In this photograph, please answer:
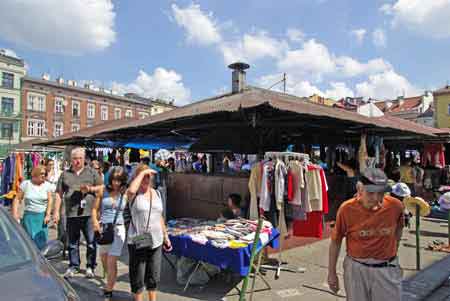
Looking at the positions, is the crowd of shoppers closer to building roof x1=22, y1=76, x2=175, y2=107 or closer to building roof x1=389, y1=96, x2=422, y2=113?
building roof x1=22, y1=76, x2=175, y2=107

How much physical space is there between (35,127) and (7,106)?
4114 millimetres

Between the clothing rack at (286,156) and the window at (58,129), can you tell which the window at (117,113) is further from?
the clothing rack at (286,156)

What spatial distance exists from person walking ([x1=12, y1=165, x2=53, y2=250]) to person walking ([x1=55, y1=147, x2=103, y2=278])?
0.62 feet

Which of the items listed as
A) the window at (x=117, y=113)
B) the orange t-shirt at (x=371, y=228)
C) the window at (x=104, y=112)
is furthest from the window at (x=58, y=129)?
the orange t-shirt at (x=371, y=228)

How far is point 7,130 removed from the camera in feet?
135

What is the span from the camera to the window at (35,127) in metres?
42.4

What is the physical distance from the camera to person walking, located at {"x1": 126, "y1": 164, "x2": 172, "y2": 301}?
3367 mm

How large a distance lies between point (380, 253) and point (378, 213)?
338 millimetres

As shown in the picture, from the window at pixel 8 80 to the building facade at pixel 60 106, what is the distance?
4.41 feet

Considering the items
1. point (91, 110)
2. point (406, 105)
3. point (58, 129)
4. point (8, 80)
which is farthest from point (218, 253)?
point (406, 105)

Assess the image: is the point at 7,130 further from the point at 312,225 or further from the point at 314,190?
the point at 314,190

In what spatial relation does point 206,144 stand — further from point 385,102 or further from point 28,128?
point 385,102

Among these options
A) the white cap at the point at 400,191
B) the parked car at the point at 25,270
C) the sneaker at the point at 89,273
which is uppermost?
the white cap at the point at 400,191

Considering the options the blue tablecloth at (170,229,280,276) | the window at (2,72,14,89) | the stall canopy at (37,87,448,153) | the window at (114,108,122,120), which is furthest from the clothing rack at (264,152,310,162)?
the window at (114,108,122,120)
